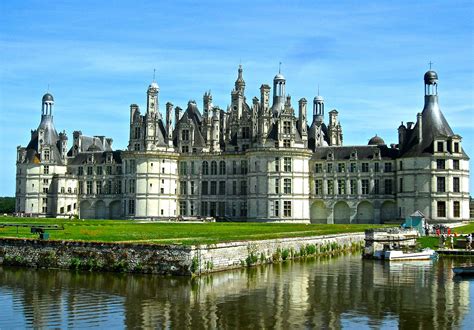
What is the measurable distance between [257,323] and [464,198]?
5134 centimetres

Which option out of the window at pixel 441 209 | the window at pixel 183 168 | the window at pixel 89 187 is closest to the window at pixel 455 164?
the window at pixel 441 209

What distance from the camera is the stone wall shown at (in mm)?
30281

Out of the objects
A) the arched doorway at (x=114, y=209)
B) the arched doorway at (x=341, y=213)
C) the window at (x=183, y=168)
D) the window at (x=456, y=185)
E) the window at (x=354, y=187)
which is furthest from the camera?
A: the arched doorway at (x=114, y=209)

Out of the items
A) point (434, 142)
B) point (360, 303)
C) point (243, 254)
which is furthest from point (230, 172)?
point (360, 303)

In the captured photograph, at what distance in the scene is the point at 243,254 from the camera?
1344 inches

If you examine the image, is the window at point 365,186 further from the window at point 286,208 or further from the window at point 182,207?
the window at point 182,207

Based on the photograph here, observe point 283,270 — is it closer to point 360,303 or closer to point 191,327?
point 360,303

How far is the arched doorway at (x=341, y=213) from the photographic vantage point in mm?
73375

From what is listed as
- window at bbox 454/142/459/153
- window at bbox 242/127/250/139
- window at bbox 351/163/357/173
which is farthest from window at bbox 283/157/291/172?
window at bbox 454/142/459/153

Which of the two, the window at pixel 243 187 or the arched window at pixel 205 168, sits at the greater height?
the arched window at pixel 205 168

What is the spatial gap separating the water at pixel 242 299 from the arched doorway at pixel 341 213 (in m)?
39.5

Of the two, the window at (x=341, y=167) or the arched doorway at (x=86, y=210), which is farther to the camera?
the arched doorway at (x=86, y=210)

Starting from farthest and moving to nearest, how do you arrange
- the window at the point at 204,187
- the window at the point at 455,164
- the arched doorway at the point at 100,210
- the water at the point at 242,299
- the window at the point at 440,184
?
the arched doorway at the point at 100,210
the window at the point at 204,187
the window at the point at 455,164
the window at the point at 440,184
the water at the point at 242,299

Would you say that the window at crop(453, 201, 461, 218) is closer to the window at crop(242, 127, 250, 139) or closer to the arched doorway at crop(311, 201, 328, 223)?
the arched doorway at crop(311, 201, 328, 223)
